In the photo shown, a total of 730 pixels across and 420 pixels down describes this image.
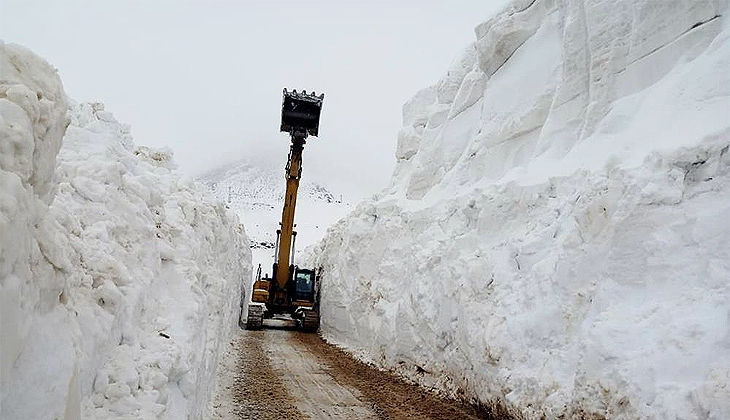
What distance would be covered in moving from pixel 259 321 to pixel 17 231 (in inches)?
719

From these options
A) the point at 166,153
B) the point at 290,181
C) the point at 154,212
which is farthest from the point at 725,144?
the point at 290,181

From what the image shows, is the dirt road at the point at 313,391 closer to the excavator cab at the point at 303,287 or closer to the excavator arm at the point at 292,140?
the excavator cab at the point at 303,287

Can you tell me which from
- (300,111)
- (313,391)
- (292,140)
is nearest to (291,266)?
(292,140)

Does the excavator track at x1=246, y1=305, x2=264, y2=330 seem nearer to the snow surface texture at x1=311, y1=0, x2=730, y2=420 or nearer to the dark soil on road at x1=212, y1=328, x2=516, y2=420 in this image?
the dark soil on road at x1=212, y1=328, x2=516, y2=420

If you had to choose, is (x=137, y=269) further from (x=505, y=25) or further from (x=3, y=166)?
(x=505, y=25)

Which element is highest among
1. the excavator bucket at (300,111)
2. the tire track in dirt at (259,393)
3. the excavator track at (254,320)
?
the excavator bucket at (300,111)

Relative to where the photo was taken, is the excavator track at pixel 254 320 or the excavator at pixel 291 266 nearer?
the excavator at pixel 291 266

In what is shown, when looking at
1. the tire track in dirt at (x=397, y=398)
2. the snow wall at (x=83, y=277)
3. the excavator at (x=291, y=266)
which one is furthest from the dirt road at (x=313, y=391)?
the excavator at (x=291, y=266)

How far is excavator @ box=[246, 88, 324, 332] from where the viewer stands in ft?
64.1

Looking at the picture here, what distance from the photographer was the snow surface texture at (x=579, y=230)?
5.51 m

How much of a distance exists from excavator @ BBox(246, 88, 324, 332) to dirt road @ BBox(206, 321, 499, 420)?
5.92 meters

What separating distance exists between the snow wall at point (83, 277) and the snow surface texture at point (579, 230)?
15.1 ft

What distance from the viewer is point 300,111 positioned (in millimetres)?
19547

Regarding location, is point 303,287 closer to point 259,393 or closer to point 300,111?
point 300,111
